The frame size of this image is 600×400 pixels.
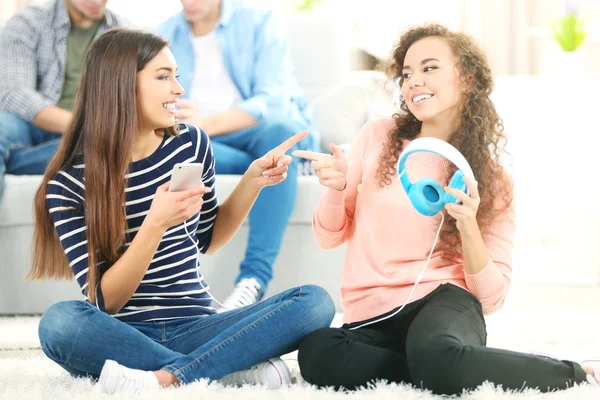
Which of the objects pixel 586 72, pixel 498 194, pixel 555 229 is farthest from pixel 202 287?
pixel 586 72

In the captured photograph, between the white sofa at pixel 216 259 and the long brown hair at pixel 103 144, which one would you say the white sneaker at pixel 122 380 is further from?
the white sofa at pixel 216 259

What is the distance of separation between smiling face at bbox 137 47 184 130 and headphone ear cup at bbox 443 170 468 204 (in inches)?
20.1

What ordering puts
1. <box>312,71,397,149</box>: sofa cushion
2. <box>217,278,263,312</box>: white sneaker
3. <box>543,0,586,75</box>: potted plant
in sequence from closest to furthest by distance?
1. <box>217,278,263,312</box>: white sneaker
2. <box>312,71,397,149</box>: sofa cushion
3. <box>543,0,586,75</box>: potted plant

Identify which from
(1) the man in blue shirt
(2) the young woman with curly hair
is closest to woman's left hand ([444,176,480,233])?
(2) the young woman with curly hair

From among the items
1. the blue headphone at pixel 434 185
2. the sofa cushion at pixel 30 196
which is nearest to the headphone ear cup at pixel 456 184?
the blue headphone at pixel 434 185

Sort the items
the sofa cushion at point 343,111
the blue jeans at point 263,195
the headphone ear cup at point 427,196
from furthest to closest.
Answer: the sofa cushion at point 343,111 → the blue jeans at point 263,195 → the headphone ear cup at point 427,196

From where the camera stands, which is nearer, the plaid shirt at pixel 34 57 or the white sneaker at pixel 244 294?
the white sneaker at pixel 244 294

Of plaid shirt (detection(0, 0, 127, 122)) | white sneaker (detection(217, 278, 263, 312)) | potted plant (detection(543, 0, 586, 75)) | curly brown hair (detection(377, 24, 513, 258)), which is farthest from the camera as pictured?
potted plant (detection(543, 0, 586, 75))

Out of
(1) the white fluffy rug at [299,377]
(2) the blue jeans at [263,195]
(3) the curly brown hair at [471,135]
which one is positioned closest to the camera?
(1) the white fluffy rug at [299,377]

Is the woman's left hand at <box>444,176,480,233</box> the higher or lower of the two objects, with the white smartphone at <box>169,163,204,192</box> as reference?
lower

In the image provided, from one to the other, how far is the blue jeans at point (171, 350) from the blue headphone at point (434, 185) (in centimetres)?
24

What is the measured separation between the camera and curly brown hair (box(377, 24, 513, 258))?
59.6 inches

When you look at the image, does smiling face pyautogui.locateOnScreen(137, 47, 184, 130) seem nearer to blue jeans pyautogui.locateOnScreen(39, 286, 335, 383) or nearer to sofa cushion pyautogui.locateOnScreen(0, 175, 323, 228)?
blue jeans pyautogui.locateOnScreen(39, 286, 335, 383)

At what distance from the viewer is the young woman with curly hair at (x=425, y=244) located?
1.32 m
